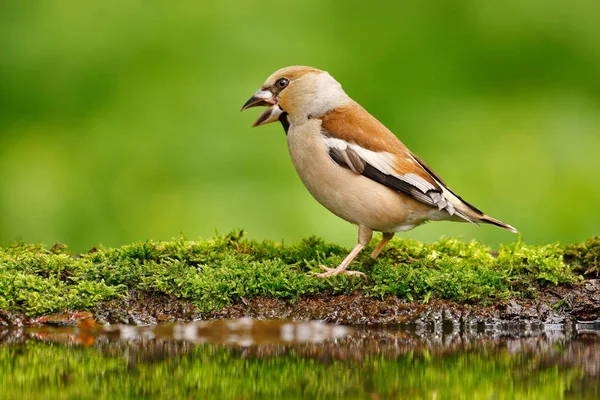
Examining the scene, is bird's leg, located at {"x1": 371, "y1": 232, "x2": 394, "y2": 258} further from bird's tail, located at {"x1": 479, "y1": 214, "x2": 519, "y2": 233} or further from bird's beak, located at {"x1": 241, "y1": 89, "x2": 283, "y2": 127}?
bird's beak, located at {"x1": 241, "y1": 89, "x2": 283, "y2": 127}

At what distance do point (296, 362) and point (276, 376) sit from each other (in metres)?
0.40

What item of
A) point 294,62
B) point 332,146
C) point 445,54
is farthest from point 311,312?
point 445,54

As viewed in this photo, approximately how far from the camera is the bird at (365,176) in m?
7.57

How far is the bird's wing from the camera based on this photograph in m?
7.58

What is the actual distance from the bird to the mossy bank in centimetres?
49

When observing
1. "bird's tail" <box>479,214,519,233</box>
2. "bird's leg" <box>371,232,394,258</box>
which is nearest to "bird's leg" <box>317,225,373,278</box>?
"bird's leg" <box>371,232,394,258</box>

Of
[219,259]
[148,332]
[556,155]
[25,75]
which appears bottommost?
[148,332]

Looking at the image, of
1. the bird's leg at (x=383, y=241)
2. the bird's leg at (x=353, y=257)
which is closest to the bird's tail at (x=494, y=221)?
the bird's leg at (x=383, y=241)

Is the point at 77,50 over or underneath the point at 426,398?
over

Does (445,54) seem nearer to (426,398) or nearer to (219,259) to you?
(219,259)

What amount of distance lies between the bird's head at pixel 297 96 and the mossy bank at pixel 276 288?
4.77 feet

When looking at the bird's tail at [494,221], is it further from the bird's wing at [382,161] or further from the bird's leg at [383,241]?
the bird's leg at [383,241]

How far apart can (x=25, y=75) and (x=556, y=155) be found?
298 inches

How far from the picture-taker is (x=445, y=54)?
13.6m
